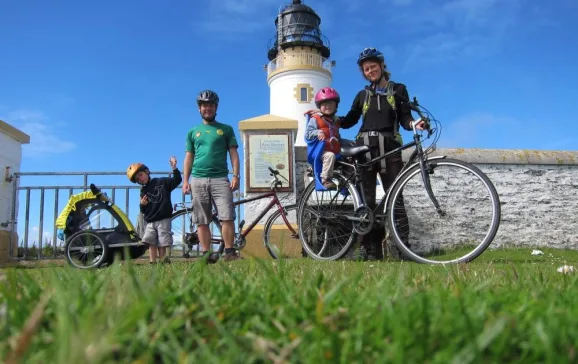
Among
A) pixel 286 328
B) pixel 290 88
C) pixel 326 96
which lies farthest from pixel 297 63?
pixel 286 328

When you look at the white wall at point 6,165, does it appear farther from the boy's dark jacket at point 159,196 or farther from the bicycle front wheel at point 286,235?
the bicycle front wheel at point 286,235

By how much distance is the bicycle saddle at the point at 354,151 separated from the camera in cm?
529

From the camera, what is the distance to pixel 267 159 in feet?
27.2

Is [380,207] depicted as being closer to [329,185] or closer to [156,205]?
[329,185]

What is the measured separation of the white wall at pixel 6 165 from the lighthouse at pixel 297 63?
20376 mm

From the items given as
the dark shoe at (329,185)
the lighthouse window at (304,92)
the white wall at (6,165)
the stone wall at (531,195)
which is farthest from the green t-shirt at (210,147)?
the lighthouse window at (304,92)

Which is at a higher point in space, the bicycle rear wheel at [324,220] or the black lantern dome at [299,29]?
the black lantern dome at [299,29]

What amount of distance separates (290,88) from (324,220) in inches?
1098

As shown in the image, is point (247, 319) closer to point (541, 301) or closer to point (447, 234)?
point (541, 301)

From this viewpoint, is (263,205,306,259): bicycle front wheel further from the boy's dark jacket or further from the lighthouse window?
the lighthouse window

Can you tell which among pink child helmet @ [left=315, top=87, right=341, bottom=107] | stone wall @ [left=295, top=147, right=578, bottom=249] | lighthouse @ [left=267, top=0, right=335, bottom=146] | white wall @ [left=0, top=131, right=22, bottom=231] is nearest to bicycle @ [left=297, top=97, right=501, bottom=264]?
pink child helmet @ [left=315, top=87, right=341, bottom=107]

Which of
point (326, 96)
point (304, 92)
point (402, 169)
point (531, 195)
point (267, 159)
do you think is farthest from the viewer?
point (304, 92)

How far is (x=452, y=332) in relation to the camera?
0.91 m

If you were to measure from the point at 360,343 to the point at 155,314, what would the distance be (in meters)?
0.43
